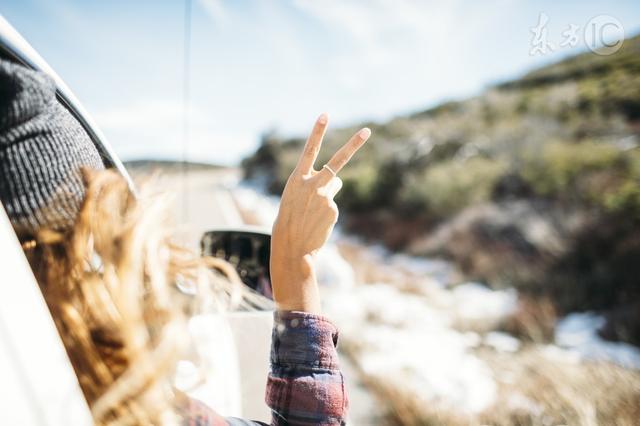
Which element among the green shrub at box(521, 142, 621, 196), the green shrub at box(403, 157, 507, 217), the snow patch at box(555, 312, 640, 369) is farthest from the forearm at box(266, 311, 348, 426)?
the green shrub at box(403, 157, 507, 217)

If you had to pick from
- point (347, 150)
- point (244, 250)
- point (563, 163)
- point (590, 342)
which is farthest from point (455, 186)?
point (347, 150)

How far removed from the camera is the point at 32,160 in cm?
71

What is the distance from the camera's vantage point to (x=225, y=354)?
5.24 ft

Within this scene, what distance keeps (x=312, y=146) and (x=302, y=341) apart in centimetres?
49

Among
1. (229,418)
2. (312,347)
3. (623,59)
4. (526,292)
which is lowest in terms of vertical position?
(526,292)

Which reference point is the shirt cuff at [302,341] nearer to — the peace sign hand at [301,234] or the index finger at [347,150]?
the peace sign hand at [301,234]

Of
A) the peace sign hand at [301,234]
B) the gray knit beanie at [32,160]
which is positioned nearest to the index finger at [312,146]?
the peace sign hand at [301,234]

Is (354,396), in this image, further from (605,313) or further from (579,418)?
(605,313)

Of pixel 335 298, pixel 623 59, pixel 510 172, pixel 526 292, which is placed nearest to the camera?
pixel 335 298

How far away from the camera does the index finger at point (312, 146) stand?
1.05 metres

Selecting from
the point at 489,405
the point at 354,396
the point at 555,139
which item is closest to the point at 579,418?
the point at 489,405

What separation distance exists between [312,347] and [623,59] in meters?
32.6

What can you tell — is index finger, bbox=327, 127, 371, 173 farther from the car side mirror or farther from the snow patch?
the snow patch

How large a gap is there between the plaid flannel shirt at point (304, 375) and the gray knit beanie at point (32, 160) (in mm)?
493
